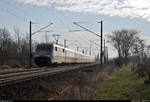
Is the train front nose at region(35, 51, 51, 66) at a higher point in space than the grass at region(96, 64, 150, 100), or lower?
higher

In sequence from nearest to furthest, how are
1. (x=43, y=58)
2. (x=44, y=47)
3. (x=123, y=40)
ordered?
(x=43, y=58) → (x=44, y=47) → (x=123, y=40)

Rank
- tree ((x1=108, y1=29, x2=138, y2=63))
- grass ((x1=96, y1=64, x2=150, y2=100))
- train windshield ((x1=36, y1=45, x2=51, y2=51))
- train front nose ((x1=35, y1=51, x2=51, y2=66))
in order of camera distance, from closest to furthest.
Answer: grass ((x1=96, y1=64, x2=150, y2=100)) → train front nose ((x1=35, y1=51, x2=51, y2=66)) → train windshield ((x1=36, y1=45, x2=51, y2=51)) → tree ((x1=108, y1=29, x2=138, y2=63))

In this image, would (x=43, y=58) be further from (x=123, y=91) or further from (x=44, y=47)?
(x=123, y=91)

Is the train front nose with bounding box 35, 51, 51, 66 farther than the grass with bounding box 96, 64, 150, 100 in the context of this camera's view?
Yes

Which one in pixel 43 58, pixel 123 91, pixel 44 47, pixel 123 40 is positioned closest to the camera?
pixel 123 91

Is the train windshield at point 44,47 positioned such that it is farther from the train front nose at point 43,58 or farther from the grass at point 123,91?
the grass at point 123,91

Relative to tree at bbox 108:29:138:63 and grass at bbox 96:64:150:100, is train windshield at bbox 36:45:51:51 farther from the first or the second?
tree at bbox 108:29:138:63

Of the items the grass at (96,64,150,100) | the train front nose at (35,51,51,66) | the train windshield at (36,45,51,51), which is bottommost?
the grass at (96,64,150,100)

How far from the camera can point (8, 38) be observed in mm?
73375

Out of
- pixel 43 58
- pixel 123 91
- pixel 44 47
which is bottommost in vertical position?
pixel 123 91

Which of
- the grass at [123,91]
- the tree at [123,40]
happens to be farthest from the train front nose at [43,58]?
the tree at [123,40]

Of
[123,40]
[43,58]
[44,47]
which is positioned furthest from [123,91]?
[123,40]

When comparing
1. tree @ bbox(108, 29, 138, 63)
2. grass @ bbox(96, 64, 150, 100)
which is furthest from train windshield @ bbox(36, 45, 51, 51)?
tree @ bbox(108, 29, 138, 63)

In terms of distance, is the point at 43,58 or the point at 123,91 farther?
the point at 43,58
